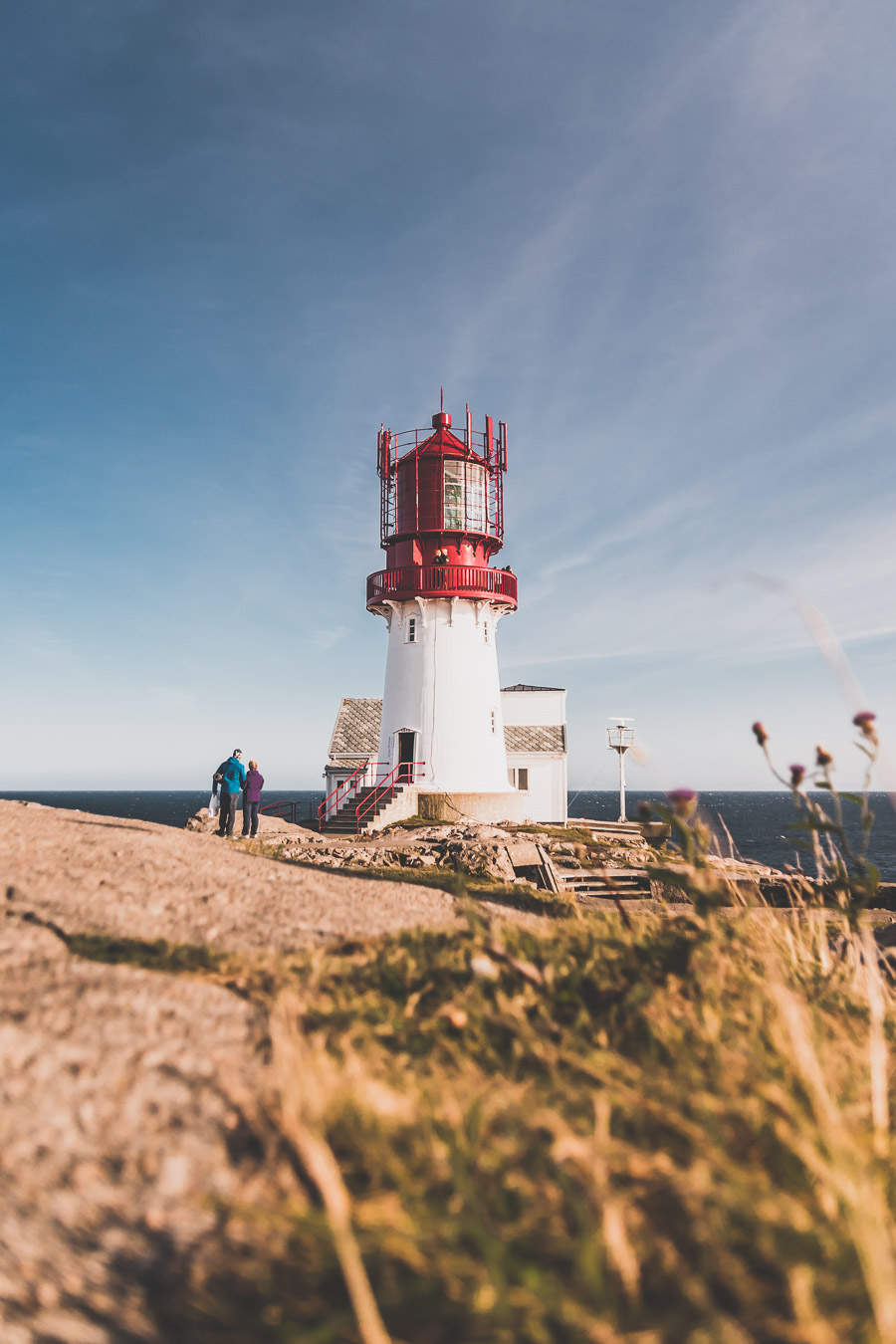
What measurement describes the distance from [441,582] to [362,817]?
8.76 meters

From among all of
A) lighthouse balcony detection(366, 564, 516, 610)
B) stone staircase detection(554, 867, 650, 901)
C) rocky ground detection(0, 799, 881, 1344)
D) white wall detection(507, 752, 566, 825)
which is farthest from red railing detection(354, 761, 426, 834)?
rocky ground detection(0, 799, 881, 1344)

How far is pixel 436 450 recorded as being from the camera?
92.9ft

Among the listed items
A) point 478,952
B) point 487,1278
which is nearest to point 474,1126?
point 487,1278

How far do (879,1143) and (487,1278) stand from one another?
4.39ft

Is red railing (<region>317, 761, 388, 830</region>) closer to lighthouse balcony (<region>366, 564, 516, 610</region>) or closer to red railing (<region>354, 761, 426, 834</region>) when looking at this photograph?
red railing (<region>354, 761, 426, 834</region>)

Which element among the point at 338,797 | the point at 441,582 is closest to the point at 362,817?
the point at 338,797

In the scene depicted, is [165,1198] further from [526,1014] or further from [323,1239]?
[526,1014]

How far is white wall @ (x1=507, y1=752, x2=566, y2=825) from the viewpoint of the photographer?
121 feet

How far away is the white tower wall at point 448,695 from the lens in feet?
90.7

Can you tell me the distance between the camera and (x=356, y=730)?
40562mm

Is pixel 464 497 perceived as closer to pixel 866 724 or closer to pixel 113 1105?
pixel 866 724

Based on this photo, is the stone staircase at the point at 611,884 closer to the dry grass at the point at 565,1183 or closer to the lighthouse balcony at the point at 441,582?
the dry grass at the point at 565,1183

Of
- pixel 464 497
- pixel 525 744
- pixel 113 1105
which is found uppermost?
pixel 464 497

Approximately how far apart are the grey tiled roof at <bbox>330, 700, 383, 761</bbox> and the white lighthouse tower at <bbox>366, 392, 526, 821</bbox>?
1011 cm
